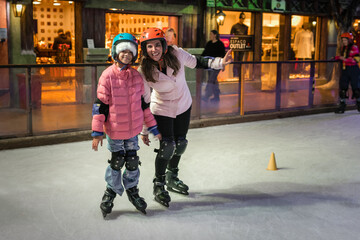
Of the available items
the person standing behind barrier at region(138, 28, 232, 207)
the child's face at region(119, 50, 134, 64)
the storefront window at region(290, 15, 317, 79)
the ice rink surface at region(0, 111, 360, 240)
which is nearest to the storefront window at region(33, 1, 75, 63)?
the ice rink surface at region(0, 111, 360, 240)

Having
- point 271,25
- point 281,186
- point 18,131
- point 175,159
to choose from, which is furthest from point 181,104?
point 271,25

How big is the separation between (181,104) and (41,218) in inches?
70.0

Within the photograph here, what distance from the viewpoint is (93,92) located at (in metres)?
9.08

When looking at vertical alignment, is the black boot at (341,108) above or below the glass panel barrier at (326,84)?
below

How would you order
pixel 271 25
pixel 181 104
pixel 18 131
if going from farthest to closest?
pixel 271 25 → pixel 18 131 → pixel 181 104

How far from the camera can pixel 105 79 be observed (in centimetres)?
474

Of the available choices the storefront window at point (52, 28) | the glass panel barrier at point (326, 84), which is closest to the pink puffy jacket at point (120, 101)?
the glass panel barrier at point (326, 84)

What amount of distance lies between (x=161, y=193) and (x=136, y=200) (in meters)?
0.35

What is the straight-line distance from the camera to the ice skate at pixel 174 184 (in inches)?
222

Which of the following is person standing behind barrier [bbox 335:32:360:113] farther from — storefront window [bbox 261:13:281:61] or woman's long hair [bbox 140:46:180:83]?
woman's long hair [bbox 140:46:180:83]

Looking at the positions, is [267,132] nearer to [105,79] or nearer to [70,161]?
[70,161]

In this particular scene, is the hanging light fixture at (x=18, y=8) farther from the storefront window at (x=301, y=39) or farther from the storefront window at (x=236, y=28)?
the storefront window at (x=301, y=39)

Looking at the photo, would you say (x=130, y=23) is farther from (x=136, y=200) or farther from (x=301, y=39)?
(x=136, y=200)

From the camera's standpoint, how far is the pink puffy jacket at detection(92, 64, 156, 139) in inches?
187
